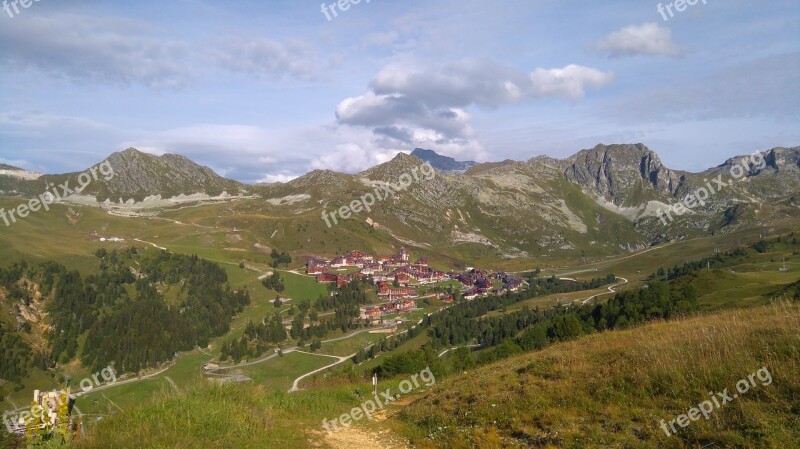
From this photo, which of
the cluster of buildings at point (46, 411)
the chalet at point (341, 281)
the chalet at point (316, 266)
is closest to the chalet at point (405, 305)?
the chalet at point (341, 281)

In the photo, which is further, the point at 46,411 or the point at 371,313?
the point at 371,313

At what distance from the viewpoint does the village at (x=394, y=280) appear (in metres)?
140

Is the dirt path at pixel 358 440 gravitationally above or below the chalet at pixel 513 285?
above

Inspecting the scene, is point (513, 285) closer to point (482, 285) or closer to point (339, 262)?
point (482, 285)

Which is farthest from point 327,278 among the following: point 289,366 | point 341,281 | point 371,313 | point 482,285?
point 289,366

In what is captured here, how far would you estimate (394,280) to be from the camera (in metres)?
170

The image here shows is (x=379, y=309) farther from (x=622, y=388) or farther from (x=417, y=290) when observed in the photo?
(x=622, y=388)

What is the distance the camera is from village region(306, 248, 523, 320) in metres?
140

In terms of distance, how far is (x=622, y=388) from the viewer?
38.1 ft

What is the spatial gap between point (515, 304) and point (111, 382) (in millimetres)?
108925

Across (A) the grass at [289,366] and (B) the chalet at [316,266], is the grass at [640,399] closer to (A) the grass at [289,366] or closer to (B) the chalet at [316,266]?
(A) the grass at [289,366]

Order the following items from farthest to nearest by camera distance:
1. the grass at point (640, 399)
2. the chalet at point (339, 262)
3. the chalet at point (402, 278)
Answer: the chalet at point (339, 262)
the chalet at point (402, 278)
the grass at point (640, 399)

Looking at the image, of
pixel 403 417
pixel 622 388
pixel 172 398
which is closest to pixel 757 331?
pixel 622 388

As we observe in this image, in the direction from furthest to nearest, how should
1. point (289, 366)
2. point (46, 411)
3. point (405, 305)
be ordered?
point (405, 305), point (289, 366), point (46, 411)
